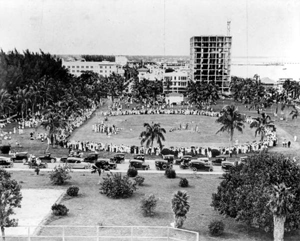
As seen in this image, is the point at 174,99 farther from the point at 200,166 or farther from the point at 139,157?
the point at 200,166

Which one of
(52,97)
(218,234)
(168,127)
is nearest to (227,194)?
(218,234)

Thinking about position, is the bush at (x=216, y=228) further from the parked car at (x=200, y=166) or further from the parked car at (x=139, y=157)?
the parked car at (x=139, y=157)

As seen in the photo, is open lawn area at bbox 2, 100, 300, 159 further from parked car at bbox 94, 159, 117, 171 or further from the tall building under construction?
the tall building under construction

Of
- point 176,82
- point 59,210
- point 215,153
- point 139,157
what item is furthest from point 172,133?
point 176,82

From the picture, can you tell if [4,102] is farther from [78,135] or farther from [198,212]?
[198,212]

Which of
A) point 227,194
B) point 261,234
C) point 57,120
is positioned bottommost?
point 261,234

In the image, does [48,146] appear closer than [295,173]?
No

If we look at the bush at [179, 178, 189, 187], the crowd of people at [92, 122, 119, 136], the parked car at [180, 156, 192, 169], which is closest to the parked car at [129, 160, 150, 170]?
the parked car at [180, 156, 192, 169]
